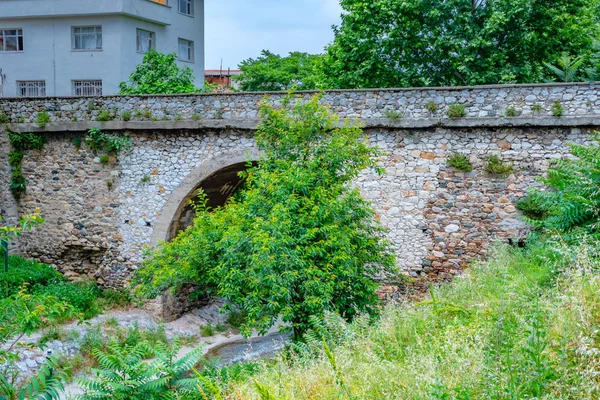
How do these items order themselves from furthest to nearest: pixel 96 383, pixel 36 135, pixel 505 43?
pixel 505 43, pixel 36 135, pixel 96 383

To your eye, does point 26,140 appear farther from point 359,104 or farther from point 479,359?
point 479,359

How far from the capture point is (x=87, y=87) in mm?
22641

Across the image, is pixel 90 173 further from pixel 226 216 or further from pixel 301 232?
pixel 301 232

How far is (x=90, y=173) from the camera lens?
14.1 meters

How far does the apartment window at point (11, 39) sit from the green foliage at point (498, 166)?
1858 centimetres

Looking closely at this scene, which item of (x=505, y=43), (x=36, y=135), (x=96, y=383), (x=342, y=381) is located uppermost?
(x=505, y=43)

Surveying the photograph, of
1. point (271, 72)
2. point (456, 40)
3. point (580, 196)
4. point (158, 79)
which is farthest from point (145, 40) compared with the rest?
point (580, 196)

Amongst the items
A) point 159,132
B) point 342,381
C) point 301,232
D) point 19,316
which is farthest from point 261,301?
point 159,132

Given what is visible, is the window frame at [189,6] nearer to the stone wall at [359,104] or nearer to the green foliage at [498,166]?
the stone wall at [359,104]

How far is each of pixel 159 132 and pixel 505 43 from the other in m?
9.74

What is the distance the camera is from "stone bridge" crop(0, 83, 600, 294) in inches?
435

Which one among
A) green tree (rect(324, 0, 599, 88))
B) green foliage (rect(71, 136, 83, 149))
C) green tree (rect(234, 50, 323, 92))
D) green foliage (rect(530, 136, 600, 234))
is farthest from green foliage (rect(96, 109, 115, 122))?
green tree (rect(234, 50, 323, 92))

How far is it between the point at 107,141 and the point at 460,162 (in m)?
7.44

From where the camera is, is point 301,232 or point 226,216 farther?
point 226,216
